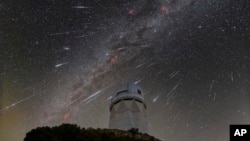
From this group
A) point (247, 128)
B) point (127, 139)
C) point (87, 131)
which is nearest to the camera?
point (247, 128)

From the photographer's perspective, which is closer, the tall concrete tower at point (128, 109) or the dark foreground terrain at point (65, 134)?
the dark foreground terrain at point (65, 134)

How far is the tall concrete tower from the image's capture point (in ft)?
113

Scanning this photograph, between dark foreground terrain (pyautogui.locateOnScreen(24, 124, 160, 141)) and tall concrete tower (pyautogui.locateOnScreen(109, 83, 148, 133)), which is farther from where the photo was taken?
tall concrete tower (pyautogui.locateOnScreen(109, 83, 148, 133))

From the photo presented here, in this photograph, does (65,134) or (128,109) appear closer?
(65,134)

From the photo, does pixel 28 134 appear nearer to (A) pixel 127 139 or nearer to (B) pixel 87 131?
(B) pixel 87 131

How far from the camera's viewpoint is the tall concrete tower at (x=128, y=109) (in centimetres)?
3447

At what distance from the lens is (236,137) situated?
12.9m

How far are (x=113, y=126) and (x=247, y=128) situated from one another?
23.2 m

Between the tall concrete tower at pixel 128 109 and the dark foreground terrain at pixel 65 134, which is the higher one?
the tall concrete tower at pixel 128 109

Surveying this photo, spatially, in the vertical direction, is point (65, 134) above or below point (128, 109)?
below

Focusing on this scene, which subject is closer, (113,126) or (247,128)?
(247,128)

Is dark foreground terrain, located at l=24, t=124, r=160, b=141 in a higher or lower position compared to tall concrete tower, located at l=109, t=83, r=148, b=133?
lower

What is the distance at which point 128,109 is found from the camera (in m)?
35.2

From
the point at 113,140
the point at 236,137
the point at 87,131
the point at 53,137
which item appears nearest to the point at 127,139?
the point at 113,140
